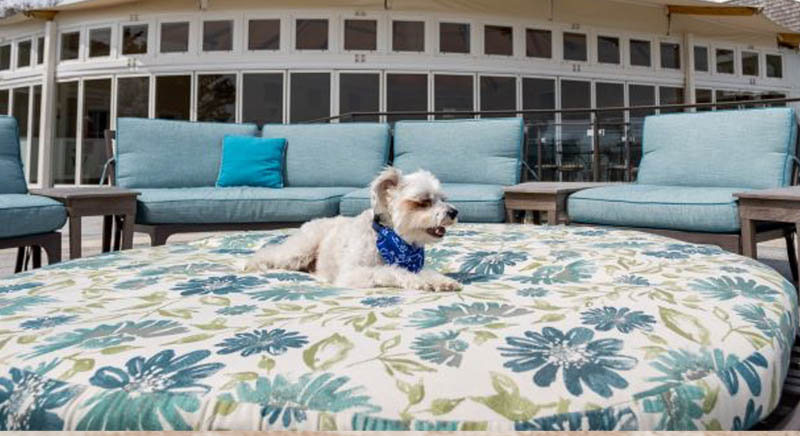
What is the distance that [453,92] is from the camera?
11.4m

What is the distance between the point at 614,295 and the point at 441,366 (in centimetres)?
68

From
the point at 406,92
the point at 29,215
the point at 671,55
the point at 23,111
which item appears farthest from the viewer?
the point at 671,55

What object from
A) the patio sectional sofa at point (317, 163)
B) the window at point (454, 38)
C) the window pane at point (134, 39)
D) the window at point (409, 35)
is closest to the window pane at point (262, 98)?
the window pane at point (134, 39)

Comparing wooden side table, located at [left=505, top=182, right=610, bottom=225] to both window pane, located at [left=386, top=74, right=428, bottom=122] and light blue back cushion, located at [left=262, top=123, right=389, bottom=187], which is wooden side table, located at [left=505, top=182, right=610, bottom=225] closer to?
light blue back cushion, located at [left=262, top=123, right=389, bottom=187]

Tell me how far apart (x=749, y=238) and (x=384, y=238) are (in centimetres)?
221

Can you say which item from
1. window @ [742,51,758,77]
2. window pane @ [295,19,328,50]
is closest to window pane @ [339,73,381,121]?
window pane @ [295,19,328,50]

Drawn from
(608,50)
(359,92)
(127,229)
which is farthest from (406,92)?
(127,229)

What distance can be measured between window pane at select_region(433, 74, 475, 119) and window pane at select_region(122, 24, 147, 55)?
659 cm

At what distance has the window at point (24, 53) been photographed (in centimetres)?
1254

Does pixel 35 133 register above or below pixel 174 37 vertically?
below

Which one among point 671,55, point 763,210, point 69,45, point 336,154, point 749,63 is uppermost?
point 749,63

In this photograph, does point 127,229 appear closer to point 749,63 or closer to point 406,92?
point 406,92

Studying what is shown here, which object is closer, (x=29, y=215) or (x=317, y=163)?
(x=29, y=215)

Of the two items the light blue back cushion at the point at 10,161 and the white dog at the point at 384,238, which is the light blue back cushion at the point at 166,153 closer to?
the light blue back cushion at the point at 10,161
